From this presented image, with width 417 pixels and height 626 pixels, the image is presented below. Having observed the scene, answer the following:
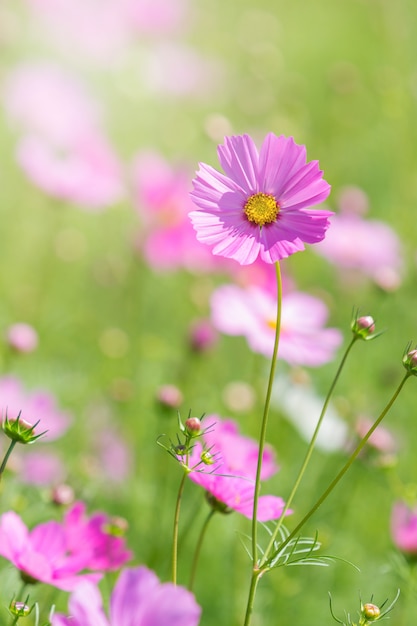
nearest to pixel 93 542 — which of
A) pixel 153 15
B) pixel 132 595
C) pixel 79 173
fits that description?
pixel 132 595

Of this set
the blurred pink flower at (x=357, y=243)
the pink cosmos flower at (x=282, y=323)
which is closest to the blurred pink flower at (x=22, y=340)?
the pink cosmos flower at (x=282, y=323)

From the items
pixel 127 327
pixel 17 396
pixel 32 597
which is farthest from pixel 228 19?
pixel 32 597

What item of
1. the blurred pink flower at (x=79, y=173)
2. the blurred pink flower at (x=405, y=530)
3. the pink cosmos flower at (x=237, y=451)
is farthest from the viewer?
the blurred pink flower at (x=79, y=173)

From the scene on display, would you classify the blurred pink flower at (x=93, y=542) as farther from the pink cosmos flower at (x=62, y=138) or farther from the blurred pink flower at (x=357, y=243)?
the blurred pink flower at (x=357, y=243)

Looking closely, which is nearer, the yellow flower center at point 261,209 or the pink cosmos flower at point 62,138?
the yellow flower center at point 261,209

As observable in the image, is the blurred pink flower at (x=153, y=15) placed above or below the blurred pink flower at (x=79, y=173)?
above

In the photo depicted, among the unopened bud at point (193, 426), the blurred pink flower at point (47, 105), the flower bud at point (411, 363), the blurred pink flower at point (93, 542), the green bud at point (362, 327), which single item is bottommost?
the blurred pink flower at point (93, 542)

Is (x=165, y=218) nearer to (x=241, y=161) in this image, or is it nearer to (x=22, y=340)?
(x=22, y=340)

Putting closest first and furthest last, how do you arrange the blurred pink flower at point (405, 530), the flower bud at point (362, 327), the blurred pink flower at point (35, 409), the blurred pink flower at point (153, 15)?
the flower bud at point (362, 327)
the blurred pink flower at point (405, 530)
the blurred pink flower at point (35, 409)
the blurred pink flower at point (153, 15)
